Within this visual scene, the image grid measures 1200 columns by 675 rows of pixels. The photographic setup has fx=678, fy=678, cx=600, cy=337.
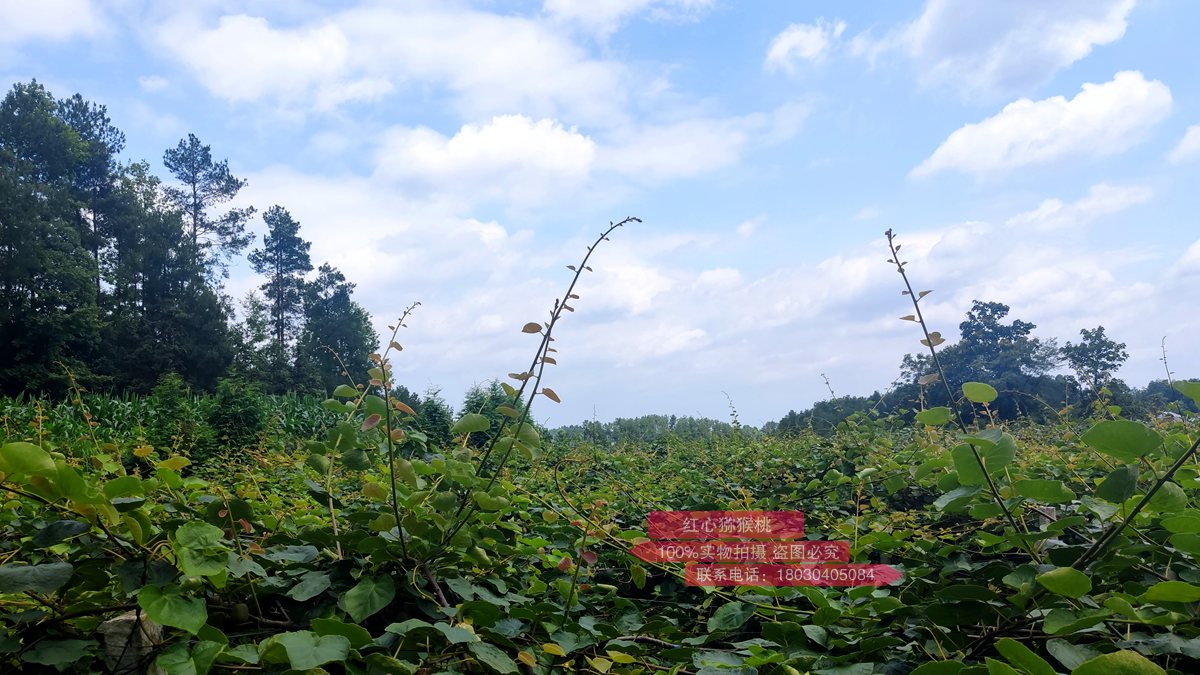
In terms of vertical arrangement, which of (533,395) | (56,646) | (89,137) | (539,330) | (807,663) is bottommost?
(807,663)

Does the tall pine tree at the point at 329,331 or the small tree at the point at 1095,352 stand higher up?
the tall pine tree at the point at 329,331

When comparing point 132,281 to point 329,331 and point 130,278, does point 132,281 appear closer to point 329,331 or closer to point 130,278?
point 130,278

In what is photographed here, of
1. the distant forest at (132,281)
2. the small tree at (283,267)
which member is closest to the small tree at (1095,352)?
the distant forest at (132,281)

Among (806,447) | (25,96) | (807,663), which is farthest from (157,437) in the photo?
(25,96)

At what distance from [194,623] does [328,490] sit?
579 mm

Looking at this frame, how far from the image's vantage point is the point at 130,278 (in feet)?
72.5

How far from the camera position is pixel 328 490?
149 cm

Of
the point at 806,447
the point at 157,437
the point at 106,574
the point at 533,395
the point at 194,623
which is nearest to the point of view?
the point at 194,623

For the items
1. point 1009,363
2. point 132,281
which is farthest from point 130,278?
point 1009,363

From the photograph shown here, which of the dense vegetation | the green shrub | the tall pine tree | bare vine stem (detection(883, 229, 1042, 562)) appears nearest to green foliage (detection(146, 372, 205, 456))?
the green shrub

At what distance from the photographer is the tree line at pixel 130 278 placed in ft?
62.3

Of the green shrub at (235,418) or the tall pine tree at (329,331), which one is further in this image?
the tall pine tree at (329,331)

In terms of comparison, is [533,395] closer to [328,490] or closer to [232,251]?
[328,490]

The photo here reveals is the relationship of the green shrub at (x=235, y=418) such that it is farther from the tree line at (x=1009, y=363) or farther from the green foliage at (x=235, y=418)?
the tree line at (x=1009, y=363)
